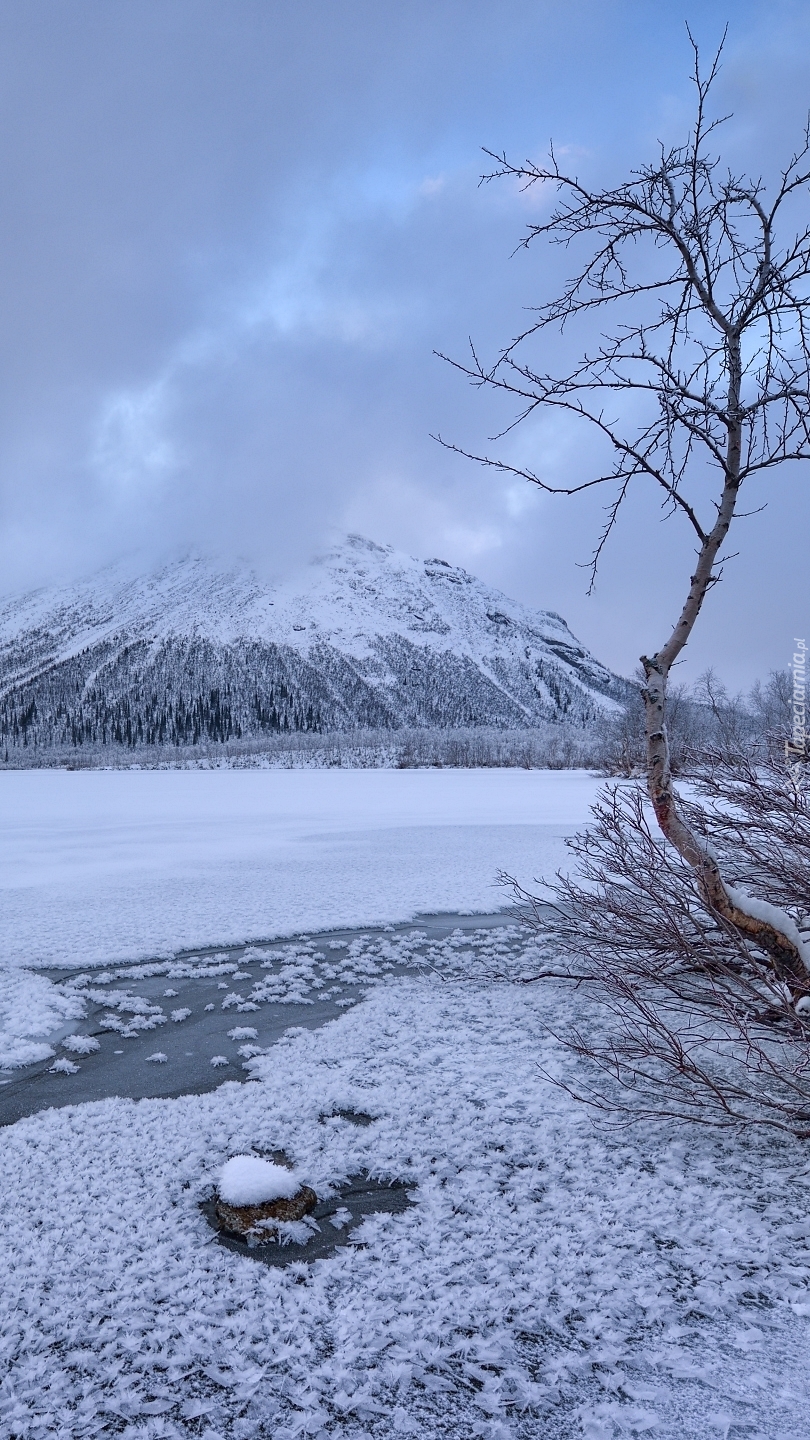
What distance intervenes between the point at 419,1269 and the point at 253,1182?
2.70 ft

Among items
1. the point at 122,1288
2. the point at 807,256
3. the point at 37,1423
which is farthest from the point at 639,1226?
the point at 807,256

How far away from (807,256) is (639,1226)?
4141 mm

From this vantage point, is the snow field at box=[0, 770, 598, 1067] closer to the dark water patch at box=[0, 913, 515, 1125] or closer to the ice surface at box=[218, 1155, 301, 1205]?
the dark water patch at box=[0, 913, 515, 1125]

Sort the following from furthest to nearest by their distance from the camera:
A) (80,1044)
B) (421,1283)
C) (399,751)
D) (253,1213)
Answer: (399,751), (80,1044), (253,1213), (421,1283)

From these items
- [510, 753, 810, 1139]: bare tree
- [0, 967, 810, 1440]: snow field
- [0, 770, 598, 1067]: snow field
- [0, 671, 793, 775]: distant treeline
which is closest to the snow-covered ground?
[0, 967, 810, 1440]: snow field

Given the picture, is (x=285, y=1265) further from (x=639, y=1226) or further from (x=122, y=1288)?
(x=639, y=1226)

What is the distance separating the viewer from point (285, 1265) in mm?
2900

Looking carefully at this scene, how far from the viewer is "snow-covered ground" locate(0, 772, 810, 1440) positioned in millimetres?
2242

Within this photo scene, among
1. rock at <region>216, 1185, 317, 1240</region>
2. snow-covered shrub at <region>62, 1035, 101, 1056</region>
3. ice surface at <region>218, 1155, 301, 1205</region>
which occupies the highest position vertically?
ice surface at <region>218, 1155, 301, 1205</region>

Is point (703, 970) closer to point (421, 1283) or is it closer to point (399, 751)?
point (421, 1283)

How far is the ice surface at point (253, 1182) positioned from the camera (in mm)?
3180

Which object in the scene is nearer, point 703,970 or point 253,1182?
point 253,1182

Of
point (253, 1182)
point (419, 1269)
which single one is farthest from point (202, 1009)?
point (419, 1269)

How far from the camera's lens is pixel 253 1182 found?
3.25 m
